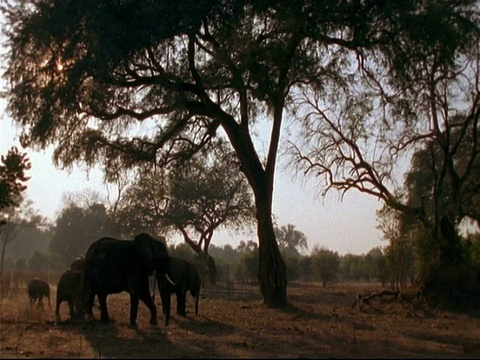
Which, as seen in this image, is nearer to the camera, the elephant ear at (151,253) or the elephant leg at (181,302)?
the elephant ear at (151,253)

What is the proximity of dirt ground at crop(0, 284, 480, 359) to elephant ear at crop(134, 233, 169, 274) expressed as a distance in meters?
1.48

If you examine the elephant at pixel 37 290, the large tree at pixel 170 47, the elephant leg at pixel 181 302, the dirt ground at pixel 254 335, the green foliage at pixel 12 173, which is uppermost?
the large tree at pixel 170 47

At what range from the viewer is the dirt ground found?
11.6 meters

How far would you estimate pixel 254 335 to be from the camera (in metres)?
14.6

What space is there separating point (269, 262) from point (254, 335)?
873 cm

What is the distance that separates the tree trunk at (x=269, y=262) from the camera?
23.2 metres

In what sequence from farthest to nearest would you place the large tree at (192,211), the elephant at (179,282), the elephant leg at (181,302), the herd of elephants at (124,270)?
the large tree at (192,211) < the elephant leg at (181,302) < the elephant at (179,282) < the herd of elephants at (124,270)

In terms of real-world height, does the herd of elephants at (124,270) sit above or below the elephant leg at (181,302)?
above

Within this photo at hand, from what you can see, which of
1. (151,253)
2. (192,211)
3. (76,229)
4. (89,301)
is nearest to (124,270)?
(151,253)

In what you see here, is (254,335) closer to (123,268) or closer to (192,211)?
(123,268)

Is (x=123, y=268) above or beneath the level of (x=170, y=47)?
beneath

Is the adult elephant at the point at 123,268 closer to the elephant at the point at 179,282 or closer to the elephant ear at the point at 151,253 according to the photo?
the elephant ear at the point at 151,253

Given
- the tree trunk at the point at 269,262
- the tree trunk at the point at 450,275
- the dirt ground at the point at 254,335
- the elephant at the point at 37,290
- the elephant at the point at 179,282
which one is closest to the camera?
the dirt ground at the point at 254,335

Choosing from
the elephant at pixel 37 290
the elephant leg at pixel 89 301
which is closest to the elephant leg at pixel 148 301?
the elephant leg at pixel 89 301
